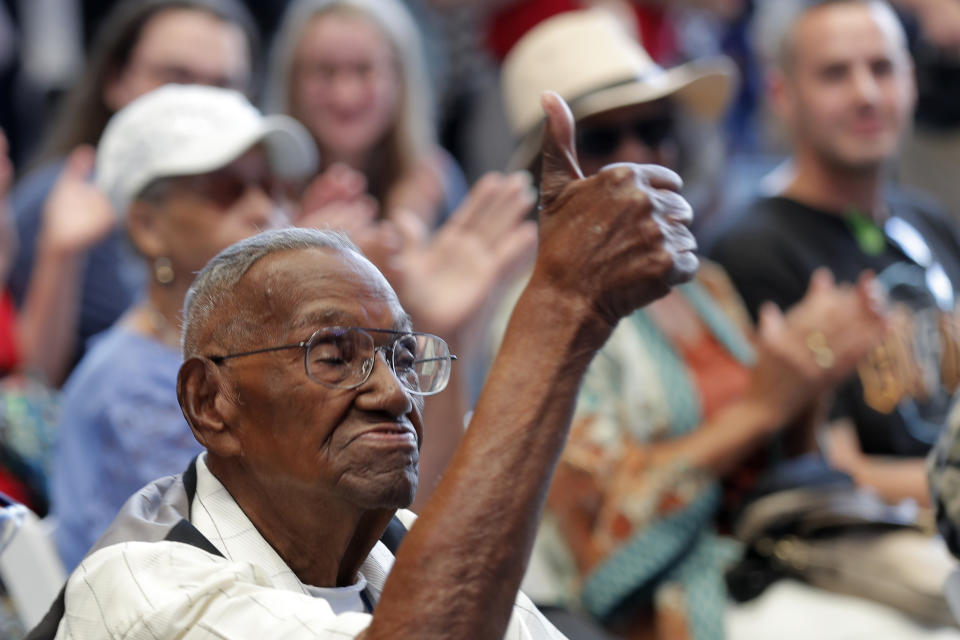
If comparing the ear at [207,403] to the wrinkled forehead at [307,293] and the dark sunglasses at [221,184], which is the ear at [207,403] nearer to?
the wrinkled forehead at [307,293]

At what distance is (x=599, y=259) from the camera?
1.49 metres

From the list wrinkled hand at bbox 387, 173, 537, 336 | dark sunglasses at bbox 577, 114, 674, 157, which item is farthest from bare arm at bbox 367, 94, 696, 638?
dark sunglasses at bbox 577, 114, 674, 157

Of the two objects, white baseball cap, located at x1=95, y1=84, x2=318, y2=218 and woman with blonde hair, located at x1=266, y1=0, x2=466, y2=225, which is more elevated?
white baseball cap, located at x1=95, y1=84, x2=318, y2=218

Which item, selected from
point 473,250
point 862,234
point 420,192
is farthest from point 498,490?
point 420,192

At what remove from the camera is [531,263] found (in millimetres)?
3377

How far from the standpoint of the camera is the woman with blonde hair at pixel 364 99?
4.16 m

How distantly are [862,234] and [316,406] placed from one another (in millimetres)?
2523

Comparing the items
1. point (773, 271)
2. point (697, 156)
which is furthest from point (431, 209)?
point (773, 271)

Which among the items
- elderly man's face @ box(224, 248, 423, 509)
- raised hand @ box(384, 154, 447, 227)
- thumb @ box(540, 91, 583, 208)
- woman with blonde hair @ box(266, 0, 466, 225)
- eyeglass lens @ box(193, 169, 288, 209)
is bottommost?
raised hand @ box(384, 154, 447, 227)

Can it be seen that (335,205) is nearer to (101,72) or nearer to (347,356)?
(101,72)

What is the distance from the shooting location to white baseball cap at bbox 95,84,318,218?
300 centimetres

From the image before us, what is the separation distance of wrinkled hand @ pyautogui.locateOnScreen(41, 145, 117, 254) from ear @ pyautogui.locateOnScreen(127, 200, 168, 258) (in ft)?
1.80

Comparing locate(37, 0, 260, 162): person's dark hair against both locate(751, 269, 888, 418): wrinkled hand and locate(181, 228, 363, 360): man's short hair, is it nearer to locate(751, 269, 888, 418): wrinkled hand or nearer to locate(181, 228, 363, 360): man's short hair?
locate(751, 269, 888, 418): wrinkled hand

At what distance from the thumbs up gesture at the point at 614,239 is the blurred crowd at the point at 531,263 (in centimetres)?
79
